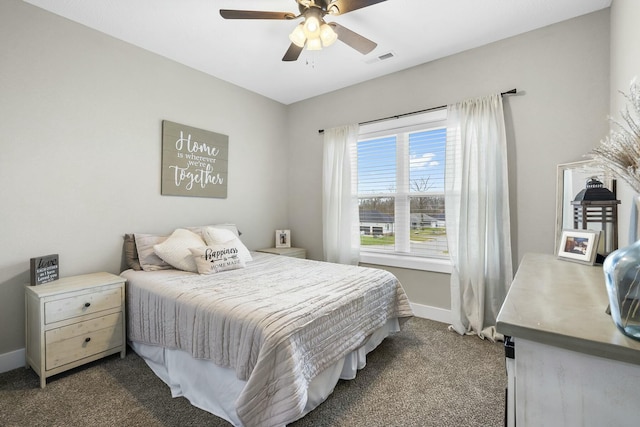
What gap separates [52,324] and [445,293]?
333 centimetres

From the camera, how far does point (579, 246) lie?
1.67m

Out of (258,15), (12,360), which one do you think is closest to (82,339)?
(12,360)

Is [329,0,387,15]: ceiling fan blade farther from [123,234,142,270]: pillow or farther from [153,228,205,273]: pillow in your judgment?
[123,234,142,270]: pillow

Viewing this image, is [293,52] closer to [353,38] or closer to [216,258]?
[353,38]

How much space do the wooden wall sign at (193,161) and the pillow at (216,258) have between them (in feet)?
2.92

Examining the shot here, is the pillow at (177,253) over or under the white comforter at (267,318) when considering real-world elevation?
over

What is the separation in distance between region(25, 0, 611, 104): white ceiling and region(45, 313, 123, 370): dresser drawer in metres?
2.41

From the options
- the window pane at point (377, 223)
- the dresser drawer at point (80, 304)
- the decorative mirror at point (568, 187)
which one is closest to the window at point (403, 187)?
the window pane at point (377, 223)

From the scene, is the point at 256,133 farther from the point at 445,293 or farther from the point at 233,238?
the point at 445,293

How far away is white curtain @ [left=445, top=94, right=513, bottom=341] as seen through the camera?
2.63m

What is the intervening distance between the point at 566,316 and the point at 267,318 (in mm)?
1228

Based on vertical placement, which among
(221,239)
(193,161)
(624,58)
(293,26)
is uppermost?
(293,26)

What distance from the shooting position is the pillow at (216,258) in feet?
8.14

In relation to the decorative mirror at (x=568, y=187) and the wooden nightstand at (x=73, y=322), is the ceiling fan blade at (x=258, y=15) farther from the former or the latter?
the decorative mirror at (x=568, y=187)
